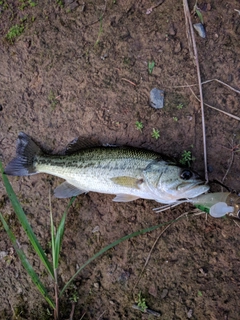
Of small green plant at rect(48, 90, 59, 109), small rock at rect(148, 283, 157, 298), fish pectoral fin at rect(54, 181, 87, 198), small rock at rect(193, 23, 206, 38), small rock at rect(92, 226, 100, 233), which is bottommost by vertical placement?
small rock at rect(148, 283, 157, 298)

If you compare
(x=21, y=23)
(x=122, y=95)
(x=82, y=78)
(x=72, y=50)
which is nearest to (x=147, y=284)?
(x=122, y=95)

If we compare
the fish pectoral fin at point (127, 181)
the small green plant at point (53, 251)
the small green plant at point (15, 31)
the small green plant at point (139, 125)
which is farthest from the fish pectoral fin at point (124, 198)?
the small green plant at point (15, 31)

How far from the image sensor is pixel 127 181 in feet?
12.3

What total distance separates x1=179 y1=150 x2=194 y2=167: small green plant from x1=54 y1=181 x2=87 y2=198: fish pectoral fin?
1.29 metres

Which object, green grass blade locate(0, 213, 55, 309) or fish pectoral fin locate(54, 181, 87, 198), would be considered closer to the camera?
green grass blade locate(0, 213, 55, 309)

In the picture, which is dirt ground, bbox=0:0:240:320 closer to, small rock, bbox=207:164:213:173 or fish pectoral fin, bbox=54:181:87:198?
small rock, bbox=207:164:213:173

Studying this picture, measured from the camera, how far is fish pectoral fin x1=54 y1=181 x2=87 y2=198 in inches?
160

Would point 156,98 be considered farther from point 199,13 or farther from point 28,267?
point 28,267

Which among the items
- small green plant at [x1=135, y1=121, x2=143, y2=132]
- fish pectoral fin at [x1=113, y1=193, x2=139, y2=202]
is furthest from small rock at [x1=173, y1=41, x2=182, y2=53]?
fish pectoral fin at [x1=113, y1=193, x2=139, y2=202]

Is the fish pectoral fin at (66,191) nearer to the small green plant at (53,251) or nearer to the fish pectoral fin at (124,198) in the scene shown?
the small green plant at (53,251)

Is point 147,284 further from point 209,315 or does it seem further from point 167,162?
point 167,162

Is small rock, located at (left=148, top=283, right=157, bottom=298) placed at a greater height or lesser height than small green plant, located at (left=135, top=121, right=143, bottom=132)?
lesser

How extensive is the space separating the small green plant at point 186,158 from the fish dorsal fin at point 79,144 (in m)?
1.08

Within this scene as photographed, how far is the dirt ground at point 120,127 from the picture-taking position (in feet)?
13.3
